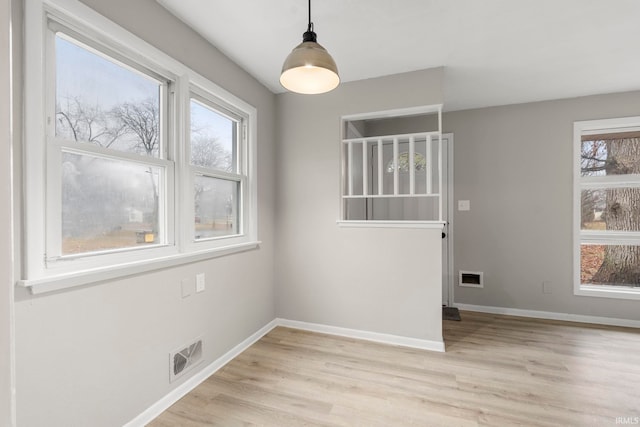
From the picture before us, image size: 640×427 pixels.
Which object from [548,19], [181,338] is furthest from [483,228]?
[181,338]

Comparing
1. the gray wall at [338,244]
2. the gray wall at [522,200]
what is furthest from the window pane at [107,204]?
the gray wall at [522,200]

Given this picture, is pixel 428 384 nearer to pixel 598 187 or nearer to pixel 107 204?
pixel 107 204

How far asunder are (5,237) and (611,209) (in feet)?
15.3

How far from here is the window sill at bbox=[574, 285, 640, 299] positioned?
317 centimetres

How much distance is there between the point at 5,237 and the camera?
1.48 feet

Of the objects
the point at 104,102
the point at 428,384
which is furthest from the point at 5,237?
the point at 428,384

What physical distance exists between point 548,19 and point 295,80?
1822 mm

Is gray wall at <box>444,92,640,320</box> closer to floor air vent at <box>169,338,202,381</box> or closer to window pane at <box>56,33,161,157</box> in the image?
floor air vent at <box>169,338,202,381</box>

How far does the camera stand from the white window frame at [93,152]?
124 centimetres

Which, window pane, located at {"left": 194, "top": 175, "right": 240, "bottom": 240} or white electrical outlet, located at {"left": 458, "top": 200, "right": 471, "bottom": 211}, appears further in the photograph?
white electrical outlet, located at {"left": 458, "top": 200, "right": 471, "bottom": 211}

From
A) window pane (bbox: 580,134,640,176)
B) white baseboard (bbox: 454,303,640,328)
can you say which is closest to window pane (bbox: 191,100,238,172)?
white baseboard (bbox: 454,303,640,328)

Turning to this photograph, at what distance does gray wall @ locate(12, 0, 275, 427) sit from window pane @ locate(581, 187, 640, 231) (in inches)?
150

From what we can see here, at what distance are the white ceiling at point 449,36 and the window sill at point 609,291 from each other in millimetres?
2152

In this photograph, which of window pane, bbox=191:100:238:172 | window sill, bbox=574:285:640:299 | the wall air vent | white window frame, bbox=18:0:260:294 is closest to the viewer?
white window frame, bbox=18:0:260:294
